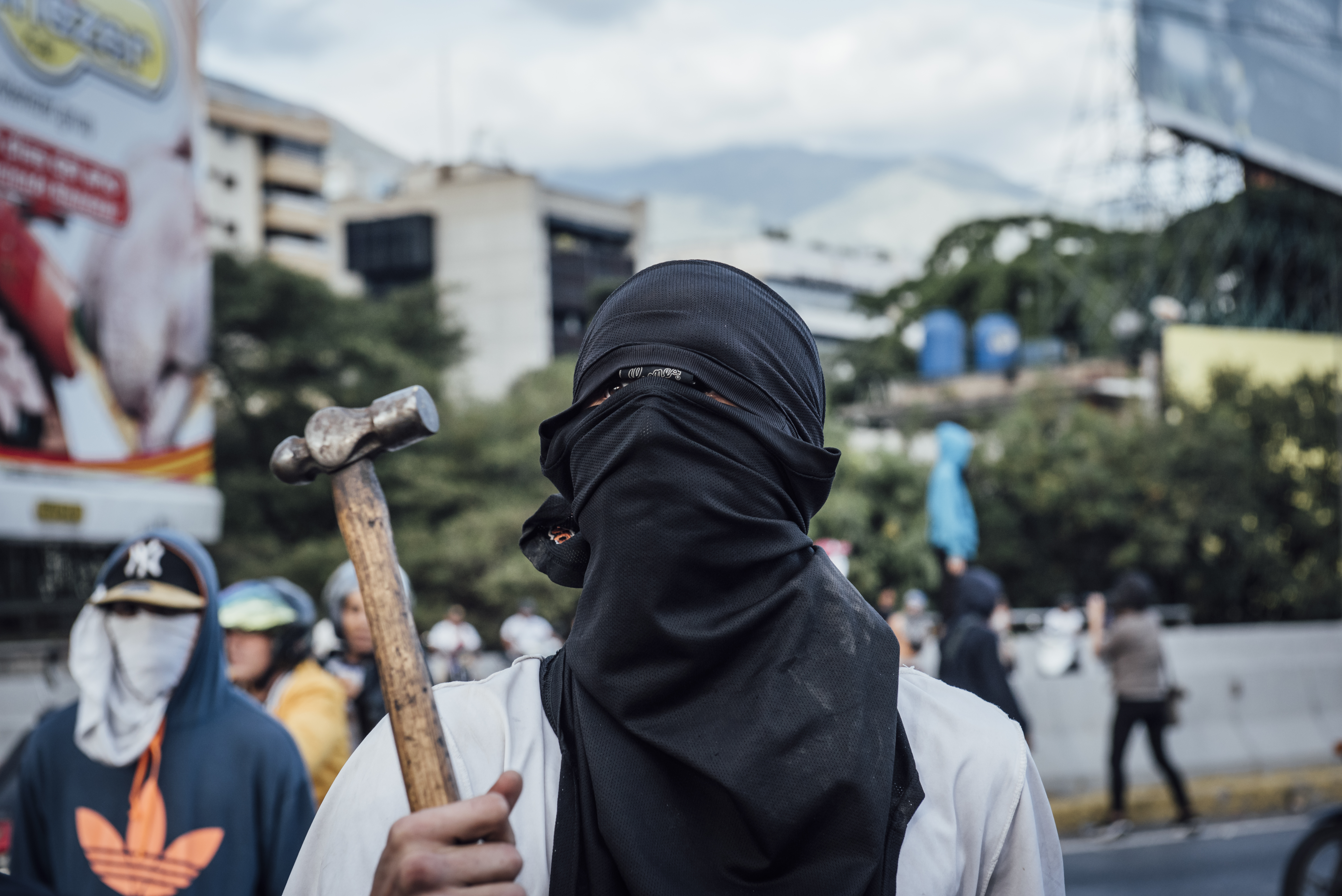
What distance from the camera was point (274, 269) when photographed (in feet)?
102

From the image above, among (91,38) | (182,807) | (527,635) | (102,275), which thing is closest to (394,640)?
(182,807)

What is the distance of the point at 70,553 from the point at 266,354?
12.7 meters

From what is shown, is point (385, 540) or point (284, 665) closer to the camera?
point (385, 540)

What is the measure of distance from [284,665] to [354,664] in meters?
0.25

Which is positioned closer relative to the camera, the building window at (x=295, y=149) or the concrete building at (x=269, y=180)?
the concrete building at (x=269, y=180)

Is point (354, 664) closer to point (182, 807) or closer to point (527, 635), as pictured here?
point (182, 807)

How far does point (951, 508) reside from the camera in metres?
7.25

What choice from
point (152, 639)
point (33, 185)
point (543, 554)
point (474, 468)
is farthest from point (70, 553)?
point (543, 554)

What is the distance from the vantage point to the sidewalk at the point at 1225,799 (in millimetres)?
Answer: 9766

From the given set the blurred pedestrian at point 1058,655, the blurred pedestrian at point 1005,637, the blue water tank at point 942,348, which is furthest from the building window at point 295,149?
the blurred pedestrian at point 1058,655

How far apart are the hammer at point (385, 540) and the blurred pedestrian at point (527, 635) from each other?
1444 centimetres

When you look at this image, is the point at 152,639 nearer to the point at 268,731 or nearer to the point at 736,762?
the point at 268,731

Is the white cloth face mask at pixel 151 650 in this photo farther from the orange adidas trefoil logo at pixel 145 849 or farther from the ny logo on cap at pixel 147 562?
the orange adidas trefoil logo at pixel 145 849

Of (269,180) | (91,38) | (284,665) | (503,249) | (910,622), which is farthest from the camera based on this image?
(269,180)
